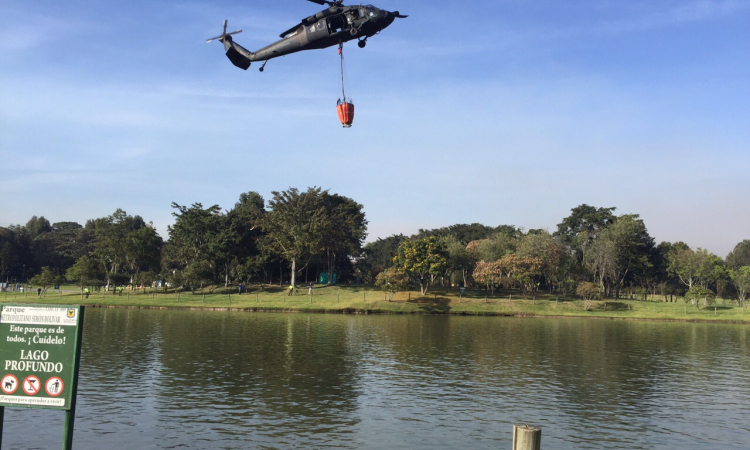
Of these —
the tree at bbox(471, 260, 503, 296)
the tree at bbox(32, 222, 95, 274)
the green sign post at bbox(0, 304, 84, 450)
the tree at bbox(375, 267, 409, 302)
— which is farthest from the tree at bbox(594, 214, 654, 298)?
the tree at bbox(32, 222, 95, 274)

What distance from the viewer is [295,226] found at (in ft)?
343

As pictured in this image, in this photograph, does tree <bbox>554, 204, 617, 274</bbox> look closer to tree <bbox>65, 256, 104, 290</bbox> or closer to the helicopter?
tree <bbox>65, 256, 104, 290</bbox>

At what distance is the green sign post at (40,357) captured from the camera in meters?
10.4

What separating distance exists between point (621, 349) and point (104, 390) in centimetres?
3817

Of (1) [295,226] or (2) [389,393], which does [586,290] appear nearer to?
(1) [295,226]

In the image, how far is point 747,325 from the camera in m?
79.5

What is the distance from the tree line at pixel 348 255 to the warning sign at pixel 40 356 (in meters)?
82.0

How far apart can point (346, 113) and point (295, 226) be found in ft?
237

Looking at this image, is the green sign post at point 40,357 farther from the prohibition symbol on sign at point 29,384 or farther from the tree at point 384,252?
the tree at point 384,252

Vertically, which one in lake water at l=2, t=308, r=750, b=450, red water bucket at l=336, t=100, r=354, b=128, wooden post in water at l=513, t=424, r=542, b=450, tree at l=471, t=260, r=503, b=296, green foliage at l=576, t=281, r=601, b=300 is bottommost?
lake water at l=2, t=308, r=750, b=450

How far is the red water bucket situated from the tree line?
2355 inches

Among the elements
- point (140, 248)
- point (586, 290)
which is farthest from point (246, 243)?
point (586, 290)

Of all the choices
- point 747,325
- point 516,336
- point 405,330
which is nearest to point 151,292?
point 405,330

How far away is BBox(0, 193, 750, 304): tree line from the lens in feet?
332
